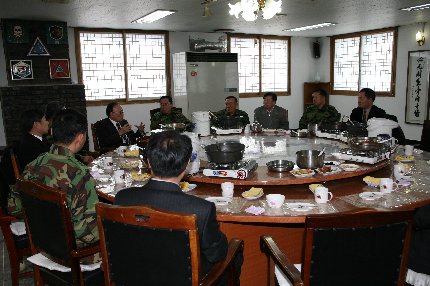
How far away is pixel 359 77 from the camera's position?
890 centimetres

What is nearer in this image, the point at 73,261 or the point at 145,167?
the point at 73,261

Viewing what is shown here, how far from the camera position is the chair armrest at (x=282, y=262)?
1.46m

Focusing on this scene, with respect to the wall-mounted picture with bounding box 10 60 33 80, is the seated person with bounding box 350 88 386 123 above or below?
below

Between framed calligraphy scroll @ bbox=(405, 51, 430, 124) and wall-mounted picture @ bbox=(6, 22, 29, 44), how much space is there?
25.1 ft

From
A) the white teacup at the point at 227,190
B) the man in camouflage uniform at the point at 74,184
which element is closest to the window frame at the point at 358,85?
the white teacup at the point at 227,190

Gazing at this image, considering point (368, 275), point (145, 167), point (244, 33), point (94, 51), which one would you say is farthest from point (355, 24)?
point (368, 275)

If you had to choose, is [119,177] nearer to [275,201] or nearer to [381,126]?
[275,201]

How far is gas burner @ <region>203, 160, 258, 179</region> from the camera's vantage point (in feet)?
7.95

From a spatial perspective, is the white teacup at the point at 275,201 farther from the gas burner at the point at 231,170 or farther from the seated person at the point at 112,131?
the seated person at the point at 112,131

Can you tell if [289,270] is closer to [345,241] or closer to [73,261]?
[345,241]

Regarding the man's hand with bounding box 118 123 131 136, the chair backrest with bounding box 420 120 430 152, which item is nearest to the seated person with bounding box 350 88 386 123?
the chair backrest with bounding box 420 120 430 152

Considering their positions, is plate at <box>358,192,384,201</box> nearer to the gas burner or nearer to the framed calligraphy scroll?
the gas burner

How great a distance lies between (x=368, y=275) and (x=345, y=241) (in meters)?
0.21

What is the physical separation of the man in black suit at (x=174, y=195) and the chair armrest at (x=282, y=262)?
0.25 meters
